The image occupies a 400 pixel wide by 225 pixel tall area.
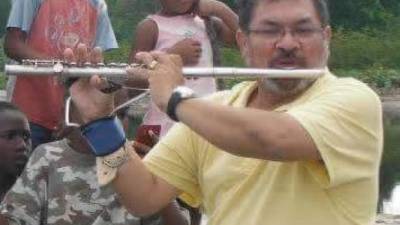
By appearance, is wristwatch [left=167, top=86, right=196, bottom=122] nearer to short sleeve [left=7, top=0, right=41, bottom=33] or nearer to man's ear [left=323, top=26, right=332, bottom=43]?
man's ear [left=323, top=26, right=332, bottom=43]

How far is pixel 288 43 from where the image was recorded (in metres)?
2.97

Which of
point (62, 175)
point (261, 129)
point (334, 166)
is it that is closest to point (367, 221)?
point (334, 166)

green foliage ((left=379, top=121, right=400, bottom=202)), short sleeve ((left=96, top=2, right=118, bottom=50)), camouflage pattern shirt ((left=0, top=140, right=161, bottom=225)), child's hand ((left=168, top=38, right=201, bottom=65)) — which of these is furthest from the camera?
green foliage ((left=379, top=121, right=400, bottom=202))

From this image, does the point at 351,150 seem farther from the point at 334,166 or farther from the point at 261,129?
the point at 261,129

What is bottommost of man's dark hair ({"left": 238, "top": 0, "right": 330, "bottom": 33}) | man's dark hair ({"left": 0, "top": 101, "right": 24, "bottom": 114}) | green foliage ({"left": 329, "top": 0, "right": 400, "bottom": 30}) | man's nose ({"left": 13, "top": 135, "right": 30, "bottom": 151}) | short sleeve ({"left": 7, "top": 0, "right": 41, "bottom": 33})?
green foliage ({"left": 329, "top": 0, "right": 400, "bottom": 30})

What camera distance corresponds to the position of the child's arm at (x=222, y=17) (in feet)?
17.4

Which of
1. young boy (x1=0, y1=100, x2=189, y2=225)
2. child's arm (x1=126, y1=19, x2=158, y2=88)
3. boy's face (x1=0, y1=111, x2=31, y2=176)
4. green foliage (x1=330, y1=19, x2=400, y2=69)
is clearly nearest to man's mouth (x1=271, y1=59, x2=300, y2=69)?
young boy (x1=0, y1=100, x2=189, y2=225)

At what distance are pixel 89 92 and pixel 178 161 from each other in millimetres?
323

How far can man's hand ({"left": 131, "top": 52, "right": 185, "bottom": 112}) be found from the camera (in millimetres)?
2955

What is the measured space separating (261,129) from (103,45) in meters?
2.74

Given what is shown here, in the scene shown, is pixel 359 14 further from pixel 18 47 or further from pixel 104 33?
pixel 18 47

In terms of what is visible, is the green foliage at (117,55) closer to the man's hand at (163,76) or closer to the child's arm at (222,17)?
the child's arm at (222,17)

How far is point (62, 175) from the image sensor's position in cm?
428

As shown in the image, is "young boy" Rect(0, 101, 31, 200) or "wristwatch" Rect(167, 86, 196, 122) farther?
"young boy" Rect(0, 101, 31, 200)
